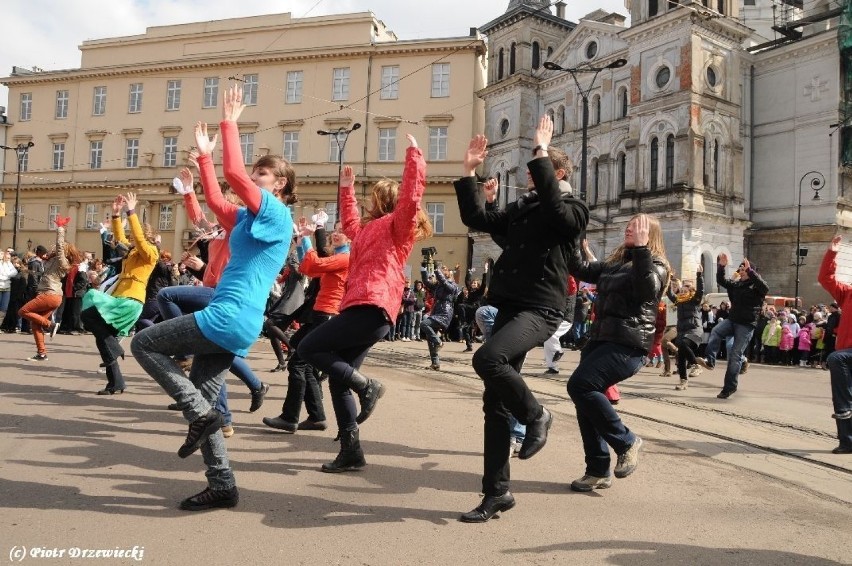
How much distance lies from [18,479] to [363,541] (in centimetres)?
224

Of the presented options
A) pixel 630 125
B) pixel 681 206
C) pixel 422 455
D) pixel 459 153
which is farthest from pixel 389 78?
pixel 422 455

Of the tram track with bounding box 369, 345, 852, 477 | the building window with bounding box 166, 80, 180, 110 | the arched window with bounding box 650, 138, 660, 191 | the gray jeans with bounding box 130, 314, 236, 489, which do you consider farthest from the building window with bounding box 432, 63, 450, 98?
the gray jeans with bounding box 130, 314, 236, 489

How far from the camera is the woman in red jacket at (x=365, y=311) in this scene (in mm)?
4789

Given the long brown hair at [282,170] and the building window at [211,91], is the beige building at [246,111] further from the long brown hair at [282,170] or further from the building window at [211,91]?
the long brown hair at [282,170]

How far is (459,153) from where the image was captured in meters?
46.2

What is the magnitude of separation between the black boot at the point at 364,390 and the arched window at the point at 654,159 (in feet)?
112

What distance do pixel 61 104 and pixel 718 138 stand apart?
46082 mm

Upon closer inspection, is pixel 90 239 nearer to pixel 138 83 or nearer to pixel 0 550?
pixel 138 83

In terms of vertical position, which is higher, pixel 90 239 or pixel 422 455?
pixel 90 239

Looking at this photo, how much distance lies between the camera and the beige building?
4650 cm

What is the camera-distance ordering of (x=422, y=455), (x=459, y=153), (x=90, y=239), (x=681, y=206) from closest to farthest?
1. (x=422, y=455)
2. (x=681, y=206)
3. (x=459, y=153)
4. (x=90, y=239)

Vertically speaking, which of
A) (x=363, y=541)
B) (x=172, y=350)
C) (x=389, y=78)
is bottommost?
(x=363, y=541)

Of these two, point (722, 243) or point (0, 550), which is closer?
point (0, 550)

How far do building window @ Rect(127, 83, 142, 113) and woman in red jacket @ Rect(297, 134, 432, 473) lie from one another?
52.7m
